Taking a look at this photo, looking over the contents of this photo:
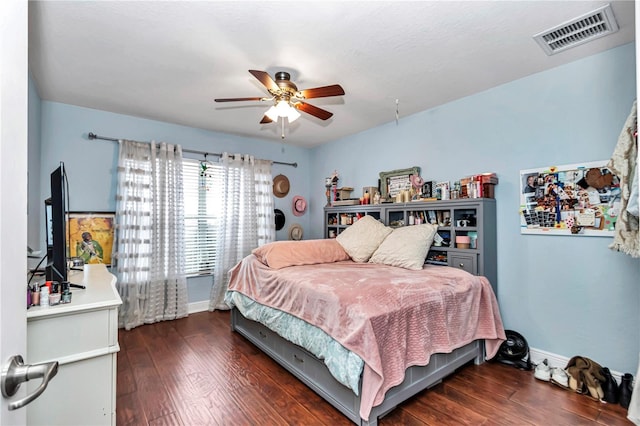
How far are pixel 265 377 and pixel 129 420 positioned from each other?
92 cm

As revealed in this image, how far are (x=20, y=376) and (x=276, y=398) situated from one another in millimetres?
1851

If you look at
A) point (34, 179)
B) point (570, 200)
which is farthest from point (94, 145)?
point (570, 200)

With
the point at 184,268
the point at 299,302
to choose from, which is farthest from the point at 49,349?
the point at 184,268

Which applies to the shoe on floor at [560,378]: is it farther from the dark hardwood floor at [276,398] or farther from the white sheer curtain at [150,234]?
the white sheer curtain at [150,234]

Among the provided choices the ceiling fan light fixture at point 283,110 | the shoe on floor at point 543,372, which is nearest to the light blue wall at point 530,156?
the shoe on floor at point 543,372

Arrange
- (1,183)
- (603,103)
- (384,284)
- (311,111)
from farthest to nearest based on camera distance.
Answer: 1. (311,111)
2. (603,103)
3. (384,284)
4. (1,183)

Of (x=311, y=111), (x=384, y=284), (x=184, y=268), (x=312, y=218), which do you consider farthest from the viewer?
(x=312, y=218)

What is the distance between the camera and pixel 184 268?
3.99 metres

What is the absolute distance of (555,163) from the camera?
2.54 metres

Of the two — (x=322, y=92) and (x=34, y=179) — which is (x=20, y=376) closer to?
(x=322, y=92)

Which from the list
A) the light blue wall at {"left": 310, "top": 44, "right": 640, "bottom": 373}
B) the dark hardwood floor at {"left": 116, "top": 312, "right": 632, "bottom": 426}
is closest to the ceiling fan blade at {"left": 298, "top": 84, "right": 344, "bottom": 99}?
the light blue wall at {"left": 310, "top": 44, "right": 640, "bottom": 373}

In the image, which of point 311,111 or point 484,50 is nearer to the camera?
point 484,50

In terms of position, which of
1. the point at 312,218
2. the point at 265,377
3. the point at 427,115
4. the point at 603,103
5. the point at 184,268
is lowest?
the point at 265,377

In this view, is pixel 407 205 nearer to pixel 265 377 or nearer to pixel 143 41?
pixel 265 377
